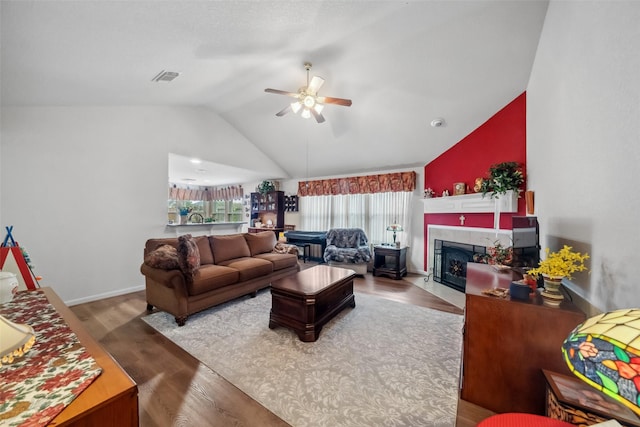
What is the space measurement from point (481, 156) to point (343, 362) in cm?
368

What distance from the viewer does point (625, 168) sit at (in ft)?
3.57

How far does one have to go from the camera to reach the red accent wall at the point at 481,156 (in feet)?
10.7

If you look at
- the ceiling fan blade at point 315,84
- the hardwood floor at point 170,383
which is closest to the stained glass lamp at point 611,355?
the hardwood floor at point 170,383

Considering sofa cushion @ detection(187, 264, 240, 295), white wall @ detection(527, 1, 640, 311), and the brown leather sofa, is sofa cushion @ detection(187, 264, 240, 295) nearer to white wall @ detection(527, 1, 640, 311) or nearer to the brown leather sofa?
the brown leather sofa

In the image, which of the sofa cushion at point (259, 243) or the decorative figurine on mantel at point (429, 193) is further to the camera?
the decorative figurine on mantel at point (429, 193)

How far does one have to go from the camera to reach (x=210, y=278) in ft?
9.49

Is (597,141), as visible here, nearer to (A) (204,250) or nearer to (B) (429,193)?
(B) (429,193)

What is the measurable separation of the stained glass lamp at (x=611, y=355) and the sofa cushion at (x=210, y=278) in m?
3.02

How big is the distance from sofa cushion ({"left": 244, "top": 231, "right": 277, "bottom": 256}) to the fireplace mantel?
310 centimetres

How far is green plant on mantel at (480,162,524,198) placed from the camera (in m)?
3.16

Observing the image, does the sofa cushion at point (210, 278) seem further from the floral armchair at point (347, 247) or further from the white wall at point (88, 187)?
the floral armchair at point (347, 247)

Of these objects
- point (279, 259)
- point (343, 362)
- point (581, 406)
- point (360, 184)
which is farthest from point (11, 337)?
point (360, 184)

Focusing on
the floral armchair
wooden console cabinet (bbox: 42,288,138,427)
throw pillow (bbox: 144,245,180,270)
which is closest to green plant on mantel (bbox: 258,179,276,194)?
the floral armchair

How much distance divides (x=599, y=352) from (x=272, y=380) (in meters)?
1.89
